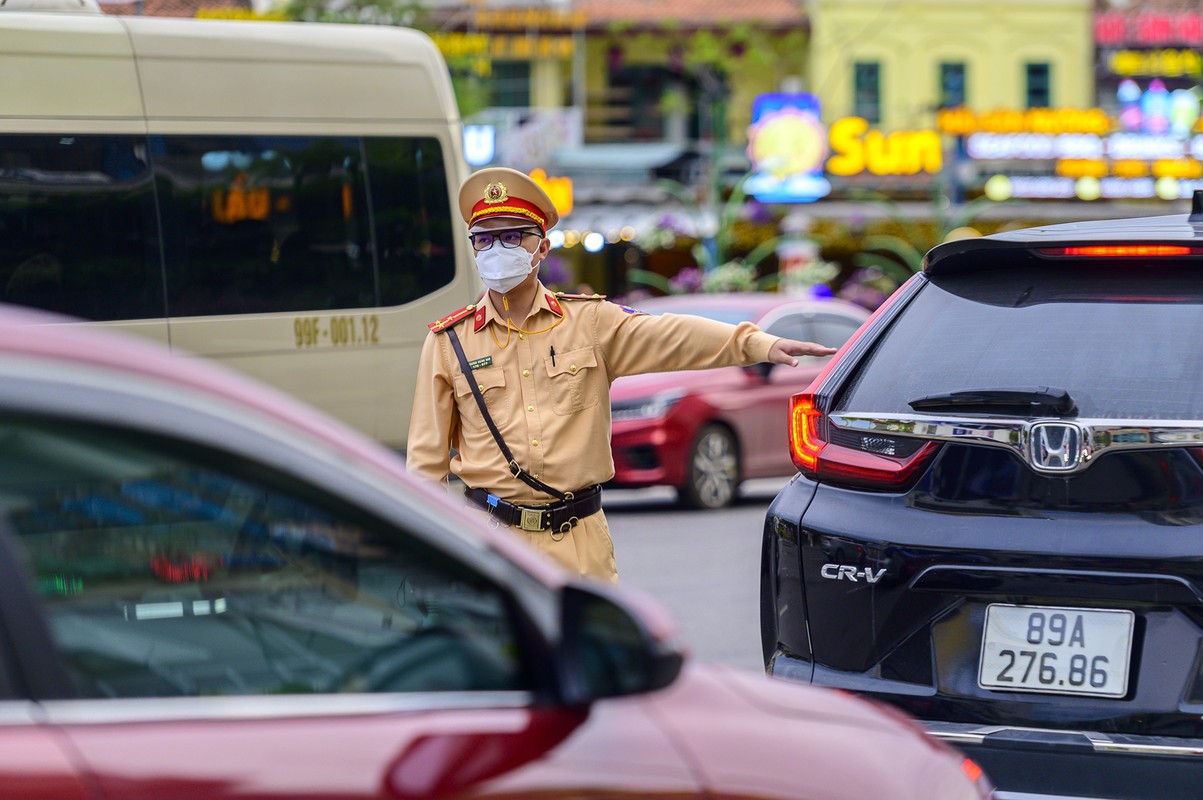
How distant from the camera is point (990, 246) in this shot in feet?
13.2

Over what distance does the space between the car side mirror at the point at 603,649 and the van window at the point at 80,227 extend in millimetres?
6221

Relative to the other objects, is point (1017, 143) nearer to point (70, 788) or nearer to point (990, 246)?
point (990, 246)

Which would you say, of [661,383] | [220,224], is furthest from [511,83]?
[220,224]

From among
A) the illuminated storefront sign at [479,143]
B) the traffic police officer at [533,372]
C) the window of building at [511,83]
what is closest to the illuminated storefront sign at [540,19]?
the window of building at [511,83]

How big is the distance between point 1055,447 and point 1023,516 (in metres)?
0.15

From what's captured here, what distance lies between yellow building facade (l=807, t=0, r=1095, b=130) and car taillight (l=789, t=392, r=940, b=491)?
41.1 meters

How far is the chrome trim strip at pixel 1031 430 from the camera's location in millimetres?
3643

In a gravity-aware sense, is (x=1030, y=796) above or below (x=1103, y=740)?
below

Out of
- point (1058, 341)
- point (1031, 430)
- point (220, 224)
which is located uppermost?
point (220, 224)

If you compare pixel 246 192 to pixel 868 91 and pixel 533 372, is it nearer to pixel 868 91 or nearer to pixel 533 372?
pixel 533 372

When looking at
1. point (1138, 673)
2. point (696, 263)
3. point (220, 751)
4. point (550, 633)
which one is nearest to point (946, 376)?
point (1138, 673)

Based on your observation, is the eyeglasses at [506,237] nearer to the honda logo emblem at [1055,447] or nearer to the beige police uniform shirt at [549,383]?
the beige police uniform shirt at [549,383]

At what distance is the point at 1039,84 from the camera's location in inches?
1788

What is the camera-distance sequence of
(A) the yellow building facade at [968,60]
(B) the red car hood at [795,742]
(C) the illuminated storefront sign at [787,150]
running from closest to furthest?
(B) the red car hood at [795,742]
(C) the illuminated storefront sign at [787,150]
(A) the yellow building facade at [968,60]
